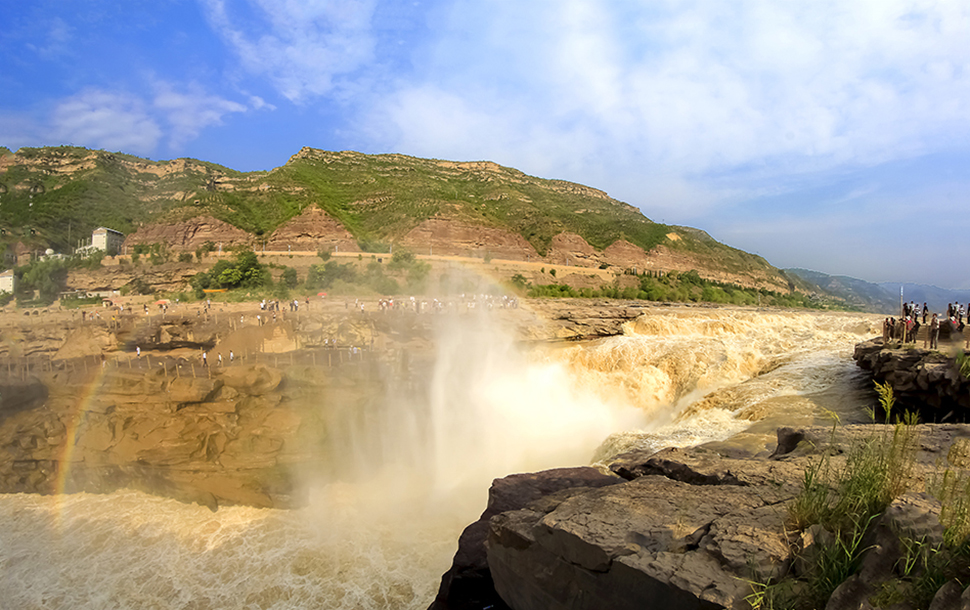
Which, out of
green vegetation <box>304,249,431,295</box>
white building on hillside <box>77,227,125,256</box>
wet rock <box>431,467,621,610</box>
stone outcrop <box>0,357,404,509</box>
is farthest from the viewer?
white building on hillside <box>77,227,125,256</box>

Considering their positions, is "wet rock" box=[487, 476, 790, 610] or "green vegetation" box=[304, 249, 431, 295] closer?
"wet rock" box=[487, 476, 790, 610]

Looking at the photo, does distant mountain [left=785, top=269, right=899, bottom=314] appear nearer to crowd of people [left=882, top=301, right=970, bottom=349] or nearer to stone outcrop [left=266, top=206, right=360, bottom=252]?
crowd of people [left=882, top=301, right=970, bottom=349]

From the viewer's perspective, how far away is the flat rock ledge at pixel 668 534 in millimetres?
3221

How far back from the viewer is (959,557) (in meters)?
2.36

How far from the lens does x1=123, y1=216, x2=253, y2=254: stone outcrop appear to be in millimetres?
52594

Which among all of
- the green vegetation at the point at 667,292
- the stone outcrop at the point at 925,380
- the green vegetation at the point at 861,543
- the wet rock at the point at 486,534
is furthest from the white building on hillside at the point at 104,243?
the stone outcrop at the point at 925,380

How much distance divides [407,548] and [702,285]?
161ft

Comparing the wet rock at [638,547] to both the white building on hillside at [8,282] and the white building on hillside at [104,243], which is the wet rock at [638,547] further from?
the white building on hillside at [104,243]

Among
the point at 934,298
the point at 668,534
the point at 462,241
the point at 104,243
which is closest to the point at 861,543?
the point at 668,534

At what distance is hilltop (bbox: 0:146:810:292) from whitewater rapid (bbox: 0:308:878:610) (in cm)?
3708

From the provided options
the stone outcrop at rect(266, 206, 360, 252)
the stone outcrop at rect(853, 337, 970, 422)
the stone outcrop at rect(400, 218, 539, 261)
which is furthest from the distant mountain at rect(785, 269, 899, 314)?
the stone outcrop at rect(266, 206, 360, 252)

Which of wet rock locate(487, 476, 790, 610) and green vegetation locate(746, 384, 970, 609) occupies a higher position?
green vegetation locate(746, 384, 970, 609)

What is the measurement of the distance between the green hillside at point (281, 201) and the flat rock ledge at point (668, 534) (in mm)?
55506

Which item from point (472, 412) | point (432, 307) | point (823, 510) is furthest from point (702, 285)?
point (823, 510)
